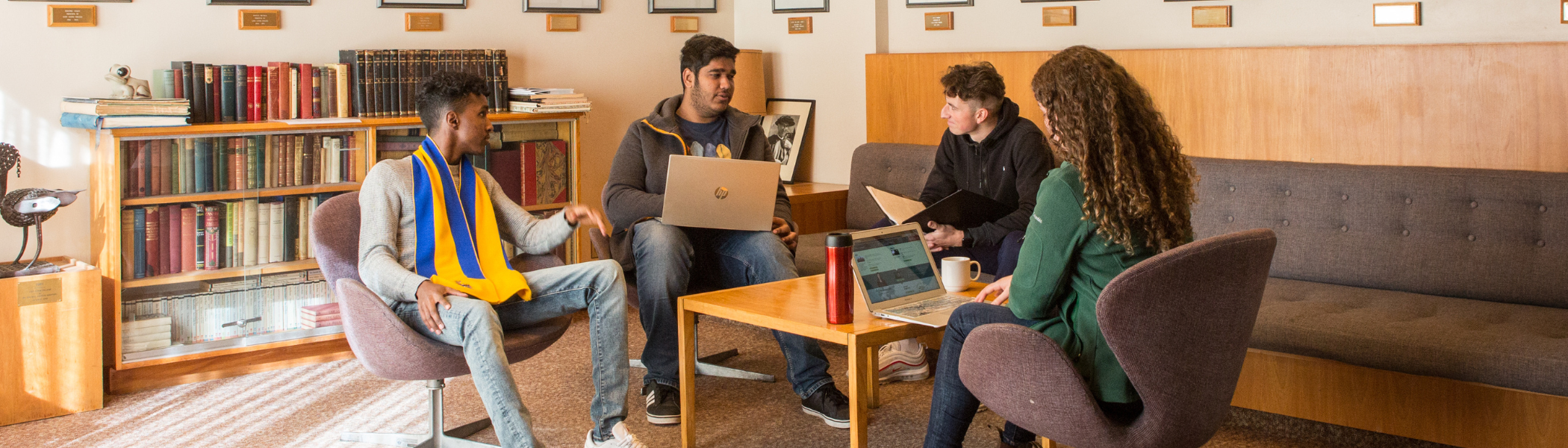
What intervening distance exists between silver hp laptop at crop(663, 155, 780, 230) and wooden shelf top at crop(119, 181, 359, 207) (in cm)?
160

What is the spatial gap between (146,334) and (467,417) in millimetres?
1275

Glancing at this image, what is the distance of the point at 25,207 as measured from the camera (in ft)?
12.0

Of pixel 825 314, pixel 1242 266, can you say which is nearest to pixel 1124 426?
pixel 1242 266

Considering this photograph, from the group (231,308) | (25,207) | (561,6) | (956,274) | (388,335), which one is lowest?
(231,308)

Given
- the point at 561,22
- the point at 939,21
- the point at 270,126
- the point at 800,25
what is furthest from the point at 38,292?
the point at 939,21

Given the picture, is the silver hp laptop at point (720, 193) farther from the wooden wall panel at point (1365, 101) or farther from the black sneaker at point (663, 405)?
the wooden wall panel at point (1365, 101)

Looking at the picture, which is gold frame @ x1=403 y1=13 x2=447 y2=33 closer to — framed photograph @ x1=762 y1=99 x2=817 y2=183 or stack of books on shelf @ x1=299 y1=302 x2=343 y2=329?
stack of books on shelf @ x1=299 y1=302 x2=343 y2=329

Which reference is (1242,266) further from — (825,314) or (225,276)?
(225,276)

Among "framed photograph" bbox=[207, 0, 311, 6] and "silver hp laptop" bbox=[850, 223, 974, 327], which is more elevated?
"framed photograph" bbox=[207, 0, 311, 6]

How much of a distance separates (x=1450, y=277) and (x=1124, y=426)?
1.65m

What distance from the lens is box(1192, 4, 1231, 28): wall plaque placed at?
13.2ft

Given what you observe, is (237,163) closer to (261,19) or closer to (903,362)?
(261,19)

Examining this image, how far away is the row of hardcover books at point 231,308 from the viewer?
4031 millimetres

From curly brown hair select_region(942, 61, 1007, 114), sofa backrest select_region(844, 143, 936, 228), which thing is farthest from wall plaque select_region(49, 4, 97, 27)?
curly brown hair select_region(942, 61, 1007, 114)
